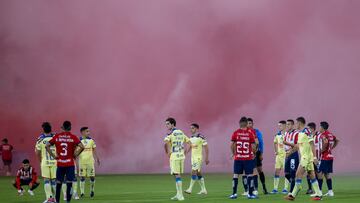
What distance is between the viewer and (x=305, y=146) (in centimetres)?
2150

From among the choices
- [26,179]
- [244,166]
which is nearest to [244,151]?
[244,166]

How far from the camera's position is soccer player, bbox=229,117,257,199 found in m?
22.4

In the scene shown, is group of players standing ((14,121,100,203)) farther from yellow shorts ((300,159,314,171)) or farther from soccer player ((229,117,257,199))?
yellow shorts ((300,159,314,171))

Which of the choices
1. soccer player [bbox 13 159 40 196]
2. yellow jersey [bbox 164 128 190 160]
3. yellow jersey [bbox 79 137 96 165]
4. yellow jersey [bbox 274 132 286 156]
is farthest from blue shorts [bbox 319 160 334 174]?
soccer player [bbox 13 159 40 196]

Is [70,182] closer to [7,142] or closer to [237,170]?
[237,170]

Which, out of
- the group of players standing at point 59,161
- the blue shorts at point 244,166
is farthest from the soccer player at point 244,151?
the group of players standing at point 59,161

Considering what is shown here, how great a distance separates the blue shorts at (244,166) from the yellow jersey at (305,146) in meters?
1.73

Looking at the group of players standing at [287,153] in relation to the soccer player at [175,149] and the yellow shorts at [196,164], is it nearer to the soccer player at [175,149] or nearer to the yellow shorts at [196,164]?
the soccer player at [175,149]

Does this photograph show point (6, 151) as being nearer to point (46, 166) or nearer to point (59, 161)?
point (46, 166)

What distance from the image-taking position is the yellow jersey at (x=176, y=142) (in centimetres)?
2227

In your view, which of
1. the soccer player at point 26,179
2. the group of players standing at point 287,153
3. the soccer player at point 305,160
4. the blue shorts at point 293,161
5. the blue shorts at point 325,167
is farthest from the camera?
the soccer player at point 26,179

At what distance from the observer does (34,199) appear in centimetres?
2425

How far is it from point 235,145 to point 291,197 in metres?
2.46

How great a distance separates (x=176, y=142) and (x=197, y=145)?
14.8 ft
